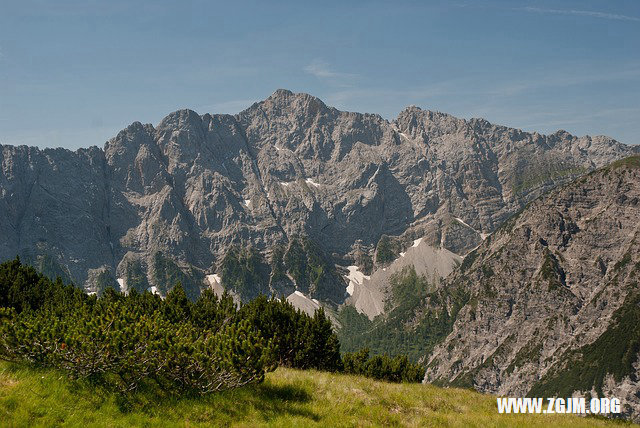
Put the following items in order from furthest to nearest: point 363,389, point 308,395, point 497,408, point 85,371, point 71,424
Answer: point 497,408 < point 363,389 < point 308,395 < point 85,371 < point 71,424

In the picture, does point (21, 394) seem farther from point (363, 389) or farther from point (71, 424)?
point (363, 389)

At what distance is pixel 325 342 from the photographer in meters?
56.8

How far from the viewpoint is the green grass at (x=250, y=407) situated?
2309 centimetres

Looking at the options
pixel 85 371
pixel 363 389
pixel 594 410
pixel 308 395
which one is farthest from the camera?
pixel 594 410

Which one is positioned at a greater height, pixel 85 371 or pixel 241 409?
pixel 85 371

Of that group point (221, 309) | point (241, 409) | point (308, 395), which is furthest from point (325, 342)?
point (241, 409)

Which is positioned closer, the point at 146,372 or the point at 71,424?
the point at 71,424

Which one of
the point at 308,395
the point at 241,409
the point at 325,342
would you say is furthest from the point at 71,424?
the point at 325,342

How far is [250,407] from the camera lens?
85.4 feet

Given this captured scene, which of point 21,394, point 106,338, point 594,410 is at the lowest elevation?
point 594,410

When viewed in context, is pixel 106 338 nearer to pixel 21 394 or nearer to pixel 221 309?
pixel 21 394

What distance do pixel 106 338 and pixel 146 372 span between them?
293 centimetres

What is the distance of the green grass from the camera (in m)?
23.1

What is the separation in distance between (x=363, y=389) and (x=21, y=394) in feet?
66.9
